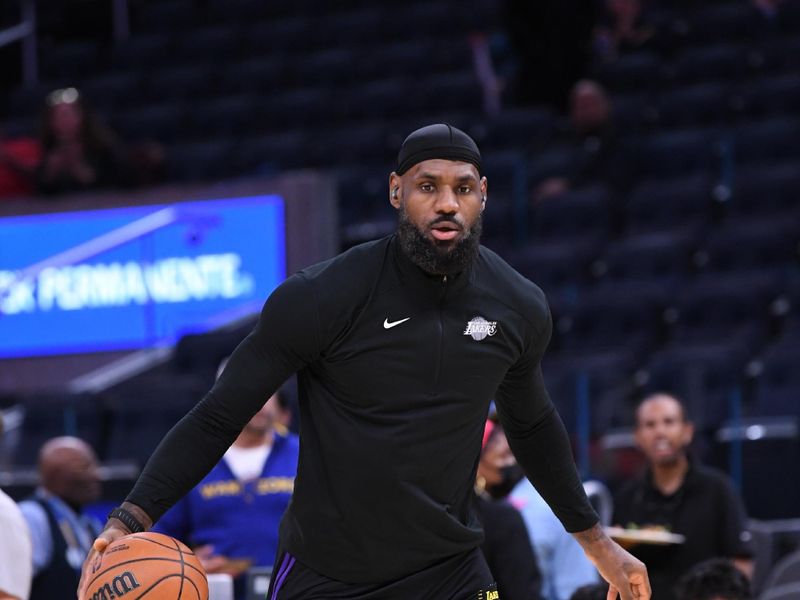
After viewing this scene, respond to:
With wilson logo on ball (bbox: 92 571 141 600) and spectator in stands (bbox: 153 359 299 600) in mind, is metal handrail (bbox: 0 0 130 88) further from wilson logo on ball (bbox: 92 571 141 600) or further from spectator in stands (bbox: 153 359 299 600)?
wilson logo on ball (bbox: 92 571 141 600)

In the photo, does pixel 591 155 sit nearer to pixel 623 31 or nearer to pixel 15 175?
pixel 623 31

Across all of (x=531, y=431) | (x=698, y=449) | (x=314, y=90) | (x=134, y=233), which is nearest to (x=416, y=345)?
(x=531, y=431)

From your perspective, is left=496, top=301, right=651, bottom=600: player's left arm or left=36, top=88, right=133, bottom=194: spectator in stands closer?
left=496, top=301, right=651, bottom=600: player's left arm

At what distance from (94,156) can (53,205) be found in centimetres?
65

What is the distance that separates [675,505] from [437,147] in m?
3.54

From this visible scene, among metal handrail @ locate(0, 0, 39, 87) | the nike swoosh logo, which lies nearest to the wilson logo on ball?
the nike swoosh logo

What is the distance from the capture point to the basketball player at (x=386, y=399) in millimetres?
3740

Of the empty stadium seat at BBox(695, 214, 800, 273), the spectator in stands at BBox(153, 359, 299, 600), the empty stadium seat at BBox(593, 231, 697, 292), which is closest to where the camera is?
the spectator in stands at BBox(153, 359, 299, 600)

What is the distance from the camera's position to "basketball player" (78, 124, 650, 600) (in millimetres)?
3740

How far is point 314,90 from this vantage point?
15008mm

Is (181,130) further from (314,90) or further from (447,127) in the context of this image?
(447,127)

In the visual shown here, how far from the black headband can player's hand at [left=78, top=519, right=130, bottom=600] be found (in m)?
1.09

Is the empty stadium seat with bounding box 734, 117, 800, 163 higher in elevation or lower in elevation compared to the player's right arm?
higher

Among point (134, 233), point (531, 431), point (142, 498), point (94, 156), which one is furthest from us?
point (94, 156)
